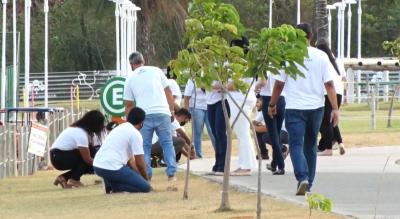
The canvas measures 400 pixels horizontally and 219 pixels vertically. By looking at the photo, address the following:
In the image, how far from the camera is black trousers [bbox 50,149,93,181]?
17.3 metres

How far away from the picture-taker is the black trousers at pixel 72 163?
1728cm

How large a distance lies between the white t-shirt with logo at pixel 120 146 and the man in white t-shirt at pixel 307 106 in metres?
2.03

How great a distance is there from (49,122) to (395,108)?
2763 cm

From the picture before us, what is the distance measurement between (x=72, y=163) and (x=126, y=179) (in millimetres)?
2438

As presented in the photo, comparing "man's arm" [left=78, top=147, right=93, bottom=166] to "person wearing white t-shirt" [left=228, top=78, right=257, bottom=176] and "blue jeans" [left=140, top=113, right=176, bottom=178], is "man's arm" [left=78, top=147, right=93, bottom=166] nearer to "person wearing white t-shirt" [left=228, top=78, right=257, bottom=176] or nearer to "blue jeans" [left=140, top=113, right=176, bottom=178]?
"blue jeans" [left=140, top=113, right=176, bottom=178]

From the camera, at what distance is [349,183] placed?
15680 mm

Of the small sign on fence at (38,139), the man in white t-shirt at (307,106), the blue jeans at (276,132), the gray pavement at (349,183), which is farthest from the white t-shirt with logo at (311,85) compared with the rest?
the small sign on fence at (38,139)

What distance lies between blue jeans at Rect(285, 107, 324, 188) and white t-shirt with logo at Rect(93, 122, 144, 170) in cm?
204

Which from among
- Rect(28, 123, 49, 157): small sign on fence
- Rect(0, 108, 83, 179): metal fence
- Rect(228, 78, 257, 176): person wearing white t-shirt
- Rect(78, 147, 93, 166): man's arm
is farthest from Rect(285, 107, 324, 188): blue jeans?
Rect(28, 123, 49, 157): small sign on fence

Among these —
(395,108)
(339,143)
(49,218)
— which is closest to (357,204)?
(49,218)

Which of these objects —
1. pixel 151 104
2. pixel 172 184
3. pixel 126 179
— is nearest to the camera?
pixel 126 179

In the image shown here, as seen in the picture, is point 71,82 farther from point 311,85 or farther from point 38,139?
point 311,85

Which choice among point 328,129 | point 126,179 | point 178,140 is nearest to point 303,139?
point 126,179

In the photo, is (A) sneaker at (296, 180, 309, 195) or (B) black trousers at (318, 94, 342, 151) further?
(B) black trousers at (318, 94, 342, 151)
